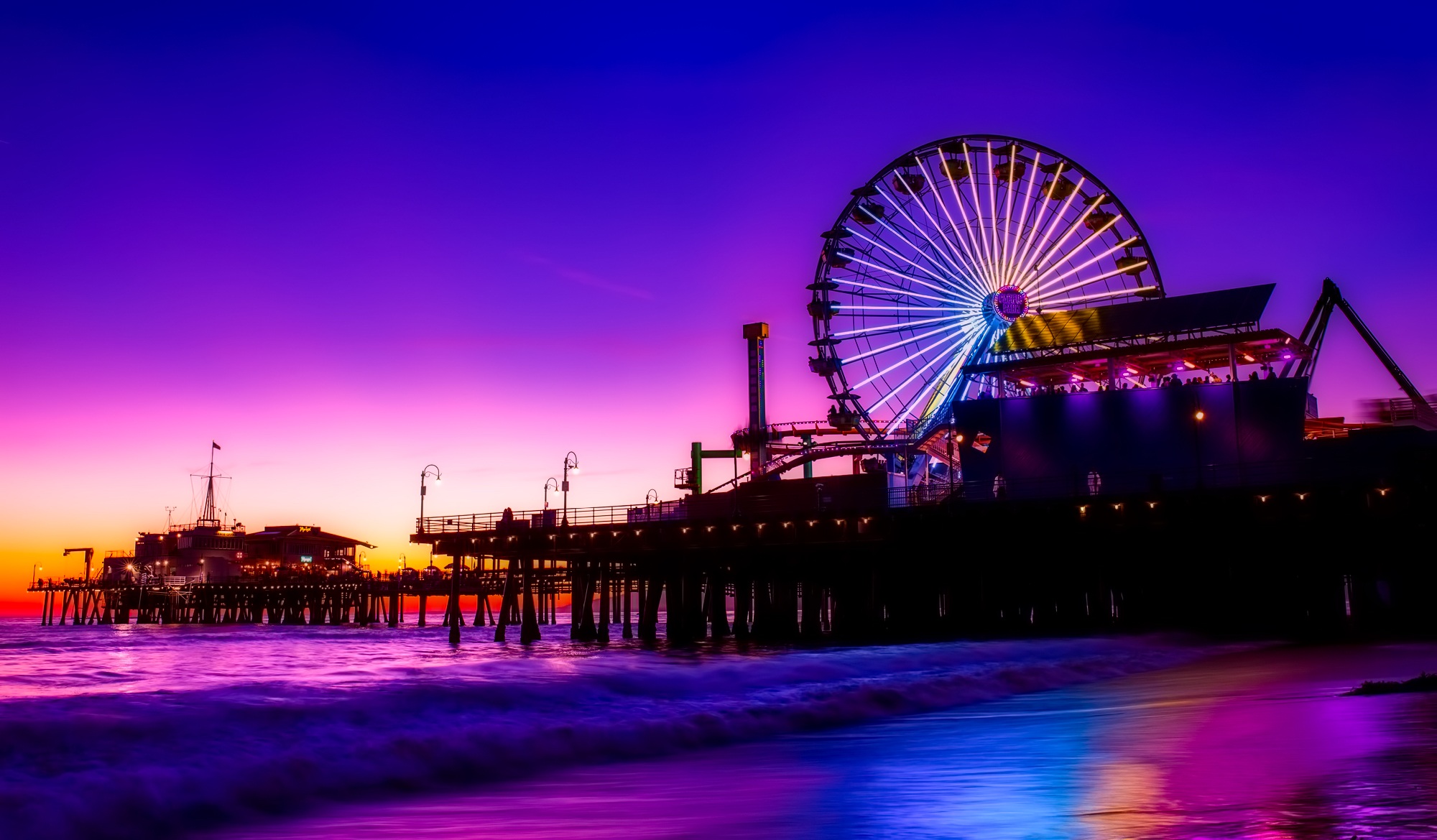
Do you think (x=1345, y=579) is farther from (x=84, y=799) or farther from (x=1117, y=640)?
(x=84, y=799)

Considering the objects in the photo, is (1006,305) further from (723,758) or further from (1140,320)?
(723,758)

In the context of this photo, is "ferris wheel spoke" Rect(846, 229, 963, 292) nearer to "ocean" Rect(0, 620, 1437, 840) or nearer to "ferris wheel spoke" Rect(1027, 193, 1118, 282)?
"ferris wheel spoke" Rect(1027, 193, 1118, 282)

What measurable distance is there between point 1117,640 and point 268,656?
31.1m

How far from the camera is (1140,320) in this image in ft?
167

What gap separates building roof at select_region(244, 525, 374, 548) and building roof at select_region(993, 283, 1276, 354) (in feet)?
298

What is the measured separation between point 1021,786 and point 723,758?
14.8ft

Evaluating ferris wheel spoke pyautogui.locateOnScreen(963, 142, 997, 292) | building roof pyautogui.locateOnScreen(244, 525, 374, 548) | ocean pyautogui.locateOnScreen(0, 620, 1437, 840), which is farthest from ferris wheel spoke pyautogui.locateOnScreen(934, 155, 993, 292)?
building roof pyautogui.locateOnScreen(244, 525, 374, 548)

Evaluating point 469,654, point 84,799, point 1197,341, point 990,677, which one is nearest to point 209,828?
point 84,799

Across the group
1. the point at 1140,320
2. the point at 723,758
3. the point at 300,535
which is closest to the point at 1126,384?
the point at 1140,320

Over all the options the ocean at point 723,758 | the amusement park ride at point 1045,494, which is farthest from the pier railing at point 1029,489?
the ocean at point 723,758

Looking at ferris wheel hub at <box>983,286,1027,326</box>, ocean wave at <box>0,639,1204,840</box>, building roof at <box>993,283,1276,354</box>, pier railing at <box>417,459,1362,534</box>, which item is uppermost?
ferris wheel hub at <box>983,286,1027,326</box>

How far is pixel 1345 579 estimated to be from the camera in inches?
1951

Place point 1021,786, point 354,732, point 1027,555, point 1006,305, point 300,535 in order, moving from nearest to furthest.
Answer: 1. point 1021,786
2. point 354,732
3. point 1027,555
4. point 1006,305
5. point 300,535

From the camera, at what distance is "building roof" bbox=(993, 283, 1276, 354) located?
48.8 meters
